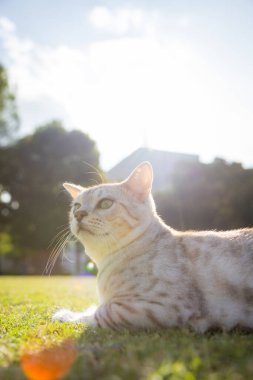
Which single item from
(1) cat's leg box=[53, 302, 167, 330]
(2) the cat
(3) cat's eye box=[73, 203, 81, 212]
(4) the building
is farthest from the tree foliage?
(1) cat's leg box=[53, 302, 167, 330]

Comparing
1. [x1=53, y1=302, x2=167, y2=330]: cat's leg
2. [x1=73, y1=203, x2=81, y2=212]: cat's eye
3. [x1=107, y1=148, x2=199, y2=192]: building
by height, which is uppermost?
[x1=107, y1=148, x2=199, y2=192]: building

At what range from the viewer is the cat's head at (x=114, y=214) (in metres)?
4.45

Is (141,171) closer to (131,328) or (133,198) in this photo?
(133,198)

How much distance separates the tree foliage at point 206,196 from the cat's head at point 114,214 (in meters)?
26.2

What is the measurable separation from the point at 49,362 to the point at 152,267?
1709 millimetres

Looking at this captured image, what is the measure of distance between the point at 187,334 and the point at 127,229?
1.48 m

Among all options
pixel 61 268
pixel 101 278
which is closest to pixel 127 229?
pixel 101 278

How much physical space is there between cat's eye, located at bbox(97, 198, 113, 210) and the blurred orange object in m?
1.93

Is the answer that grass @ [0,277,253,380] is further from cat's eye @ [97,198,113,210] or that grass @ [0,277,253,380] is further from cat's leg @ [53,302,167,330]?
cat's eye @ [97,198,113,210]

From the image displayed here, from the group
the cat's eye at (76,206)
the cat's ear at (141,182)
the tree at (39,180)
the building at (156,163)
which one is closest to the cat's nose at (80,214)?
the cat's eye at (76,206)

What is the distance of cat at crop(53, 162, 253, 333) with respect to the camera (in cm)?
369

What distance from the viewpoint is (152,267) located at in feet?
13.3

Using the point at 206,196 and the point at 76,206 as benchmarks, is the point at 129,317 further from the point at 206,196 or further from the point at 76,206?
the point at 206,196

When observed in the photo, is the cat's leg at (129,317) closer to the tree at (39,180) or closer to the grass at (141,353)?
the grass at (141,353)
